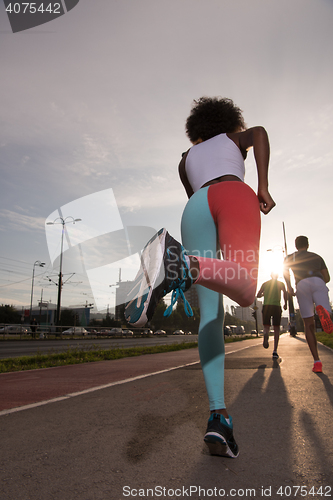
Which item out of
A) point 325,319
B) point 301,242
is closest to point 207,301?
point 325,319

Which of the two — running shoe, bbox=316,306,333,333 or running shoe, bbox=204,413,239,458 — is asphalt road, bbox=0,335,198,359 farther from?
running shoe, bbox=204,413,239,458

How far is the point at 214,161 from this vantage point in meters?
2.04

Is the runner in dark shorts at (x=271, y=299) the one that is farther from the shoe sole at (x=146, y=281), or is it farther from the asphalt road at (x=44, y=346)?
the shoe sole at (x=146, y=281)

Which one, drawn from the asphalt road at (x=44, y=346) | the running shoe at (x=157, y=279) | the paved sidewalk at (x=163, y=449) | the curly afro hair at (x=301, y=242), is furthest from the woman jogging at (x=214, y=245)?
the asphalt road at (x=44, y=346)

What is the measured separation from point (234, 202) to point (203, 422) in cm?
146

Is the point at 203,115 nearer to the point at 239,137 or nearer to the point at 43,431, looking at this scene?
the point at 239,137

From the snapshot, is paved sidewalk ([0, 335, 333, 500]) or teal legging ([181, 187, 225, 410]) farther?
teal legging ([181, 187, 225, 410])

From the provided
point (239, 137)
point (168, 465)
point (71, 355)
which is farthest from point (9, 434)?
point (71, 355)

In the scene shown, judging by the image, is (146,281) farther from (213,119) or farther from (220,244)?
(213,119)

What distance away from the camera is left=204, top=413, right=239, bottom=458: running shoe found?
1534 mm

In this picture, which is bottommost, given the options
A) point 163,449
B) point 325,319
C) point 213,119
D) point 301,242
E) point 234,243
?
point 163,449

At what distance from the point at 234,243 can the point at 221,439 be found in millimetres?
986

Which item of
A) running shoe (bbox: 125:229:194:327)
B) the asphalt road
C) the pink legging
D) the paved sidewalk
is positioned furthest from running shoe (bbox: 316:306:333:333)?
the asphalt road

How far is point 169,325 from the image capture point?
102 m
